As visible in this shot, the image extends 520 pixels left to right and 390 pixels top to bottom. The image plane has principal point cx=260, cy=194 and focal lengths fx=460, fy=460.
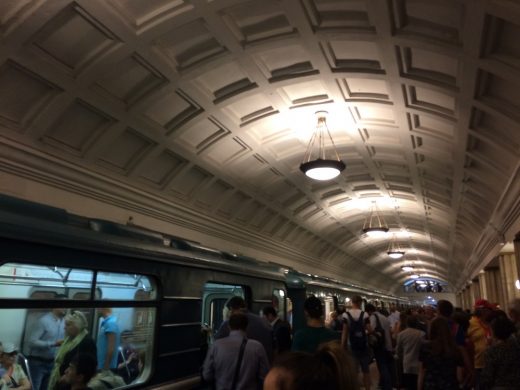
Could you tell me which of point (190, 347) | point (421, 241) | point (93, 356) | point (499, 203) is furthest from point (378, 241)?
A: point (93, 356)

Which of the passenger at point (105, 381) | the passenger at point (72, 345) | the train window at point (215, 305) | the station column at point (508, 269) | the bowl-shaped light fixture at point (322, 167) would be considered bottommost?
the passenger at point (105, 381)

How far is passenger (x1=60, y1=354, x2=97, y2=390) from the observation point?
389cm

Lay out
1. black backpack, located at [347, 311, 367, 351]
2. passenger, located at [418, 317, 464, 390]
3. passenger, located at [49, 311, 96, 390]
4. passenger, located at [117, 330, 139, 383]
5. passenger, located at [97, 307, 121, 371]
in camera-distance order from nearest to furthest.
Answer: passenger, located at [49, 311, 96, 390], passenger, located at [97, 307, 121, 371], passenger, located at [117, 330, 139, 383], passenger, located at [418, 317, 464, 390], black backpack, located at [347, 311, 367, 351]

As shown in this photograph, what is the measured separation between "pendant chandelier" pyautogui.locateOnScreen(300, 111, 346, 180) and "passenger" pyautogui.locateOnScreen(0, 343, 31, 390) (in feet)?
22.1

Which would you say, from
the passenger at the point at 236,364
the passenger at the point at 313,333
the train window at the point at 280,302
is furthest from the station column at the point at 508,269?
the passenger at the point at 236,364

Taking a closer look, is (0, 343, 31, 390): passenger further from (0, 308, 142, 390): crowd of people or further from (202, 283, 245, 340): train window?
(202, 283, 245, 340): train window

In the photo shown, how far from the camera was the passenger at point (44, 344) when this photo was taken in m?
3.79

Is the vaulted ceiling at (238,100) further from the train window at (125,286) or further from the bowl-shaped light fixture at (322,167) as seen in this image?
the train window at (125,286)

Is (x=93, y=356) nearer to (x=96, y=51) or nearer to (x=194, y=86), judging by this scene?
(x=96, y=51)

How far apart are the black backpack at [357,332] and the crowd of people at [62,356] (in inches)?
181

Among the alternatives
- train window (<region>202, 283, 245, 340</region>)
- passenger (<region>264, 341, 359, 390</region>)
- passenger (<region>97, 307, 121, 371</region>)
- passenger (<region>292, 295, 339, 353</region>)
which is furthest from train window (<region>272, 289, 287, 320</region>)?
passenger (<region>264, 341, 359, 390</region>)

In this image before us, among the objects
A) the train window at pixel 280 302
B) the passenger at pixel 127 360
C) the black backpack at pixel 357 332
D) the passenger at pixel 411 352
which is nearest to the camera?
the passenger at pixel 127 360

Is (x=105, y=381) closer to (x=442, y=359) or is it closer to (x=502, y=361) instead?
(x=442, y=359)

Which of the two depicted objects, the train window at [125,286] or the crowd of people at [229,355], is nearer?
the crowd of people at [229,355]
